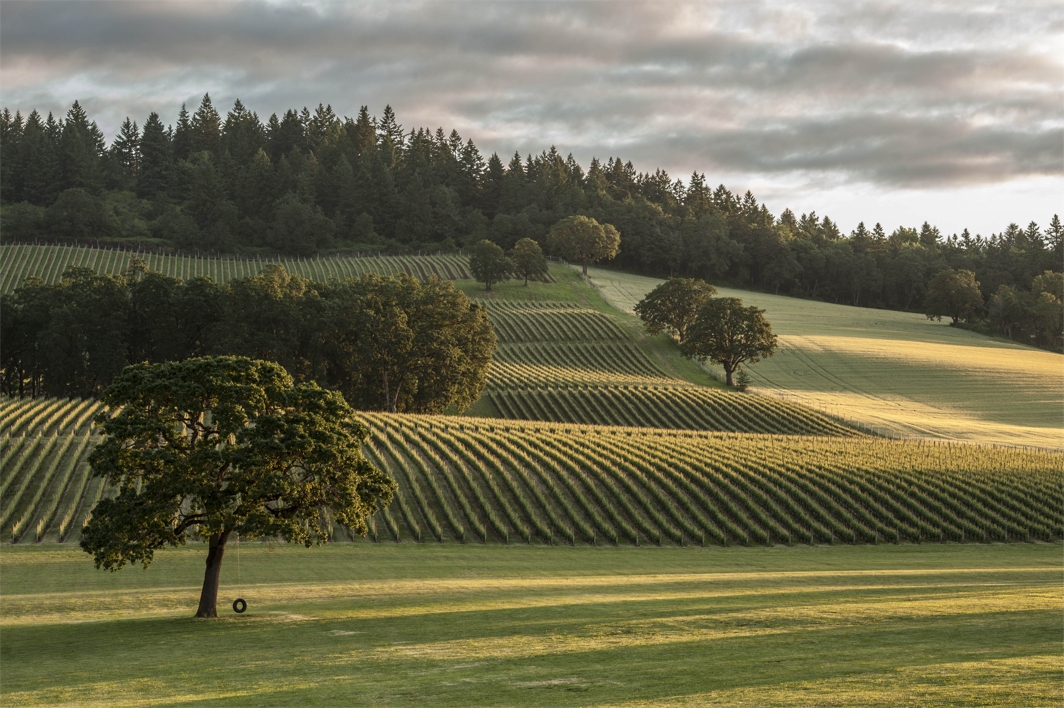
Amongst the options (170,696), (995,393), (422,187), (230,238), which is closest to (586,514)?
(170,696)

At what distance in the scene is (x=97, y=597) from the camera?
84.5 ft

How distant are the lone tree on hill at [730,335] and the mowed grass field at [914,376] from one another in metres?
3.65

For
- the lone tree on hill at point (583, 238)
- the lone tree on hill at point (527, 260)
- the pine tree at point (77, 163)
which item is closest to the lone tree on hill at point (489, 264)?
the lone tree on hill at point (527, 260)

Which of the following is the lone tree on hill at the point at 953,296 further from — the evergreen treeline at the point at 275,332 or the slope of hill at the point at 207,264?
the evergreen treeline at the point at 275,332

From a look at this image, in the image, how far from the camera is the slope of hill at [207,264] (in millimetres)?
120688

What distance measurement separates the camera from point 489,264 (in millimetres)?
123312

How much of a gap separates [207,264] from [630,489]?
342 feet

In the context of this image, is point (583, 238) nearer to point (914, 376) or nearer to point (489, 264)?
point (489, 264)

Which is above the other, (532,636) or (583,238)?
(583,238)

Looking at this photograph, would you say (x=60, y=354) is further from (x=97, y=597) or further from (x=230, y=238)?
(x=230, y=238)

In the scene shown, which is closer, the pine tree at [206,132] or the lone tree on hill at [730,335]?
the lone tree on hill at [730,335]

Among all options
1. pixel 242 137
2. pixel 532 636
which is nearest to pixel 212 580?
pixel 532 636

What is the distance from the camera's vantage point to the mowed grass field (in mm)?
78250

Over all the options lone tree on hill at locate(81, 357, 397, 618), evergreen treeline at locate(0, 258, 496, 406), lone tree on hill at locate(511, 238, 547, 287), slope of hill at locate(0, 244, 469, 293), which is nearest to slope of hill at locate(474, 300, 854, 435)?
evergreen treeline at locate(0, 258, 496, 406)
